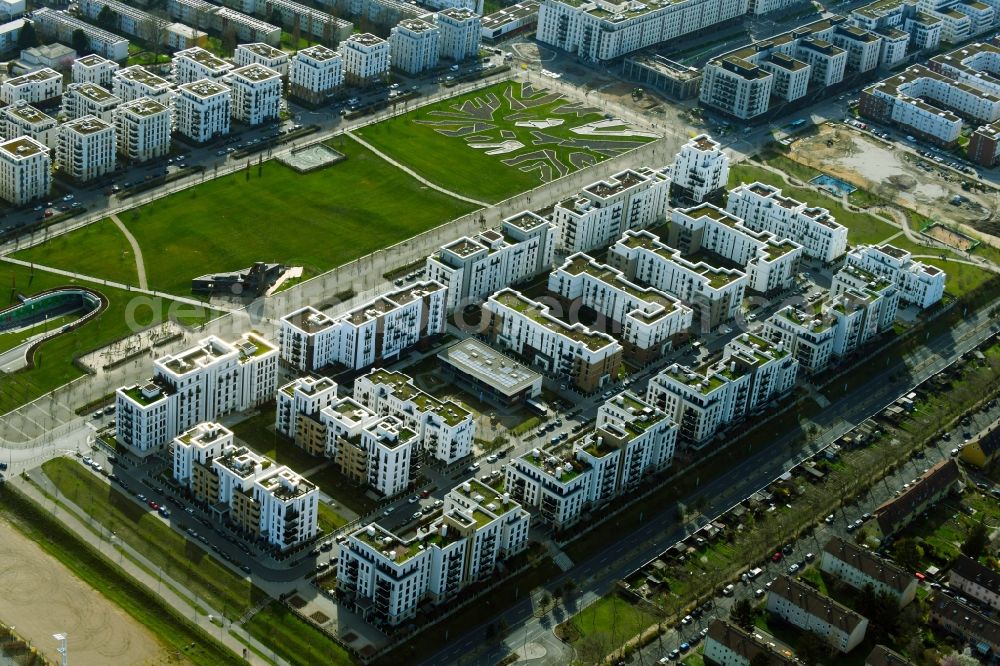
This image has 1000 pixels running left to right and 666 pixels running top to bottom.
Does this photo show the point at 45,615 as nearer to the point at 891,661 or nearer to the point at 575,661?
the point at 575,661

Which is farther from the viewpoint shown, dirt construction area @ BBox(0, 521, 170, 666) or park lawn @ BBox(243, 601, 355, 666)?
park lawn @ BBox(243, 601, 355, 666)

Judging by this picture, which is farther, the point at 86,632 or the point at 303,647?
the point at 303,647

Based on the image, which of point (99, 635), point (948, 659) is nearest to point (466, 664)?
point (99, 635)

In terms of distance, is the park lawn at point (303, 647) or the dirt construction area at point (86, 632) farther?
the park lawn at point (303, 647)

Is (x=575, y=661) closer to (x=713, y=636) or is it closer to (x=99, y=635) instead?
(x=713, y=636)

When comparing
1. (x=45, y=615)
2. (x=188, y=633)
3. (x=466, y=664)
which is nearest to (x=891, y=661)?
(x=466, y=664)

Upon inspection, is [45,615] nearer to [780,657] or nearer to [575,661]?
[575,661]

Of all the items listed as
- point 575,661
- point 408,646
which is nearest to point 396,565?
point 408,646

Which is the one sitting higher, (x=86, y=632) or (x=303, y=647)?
(x=303, y=647)
